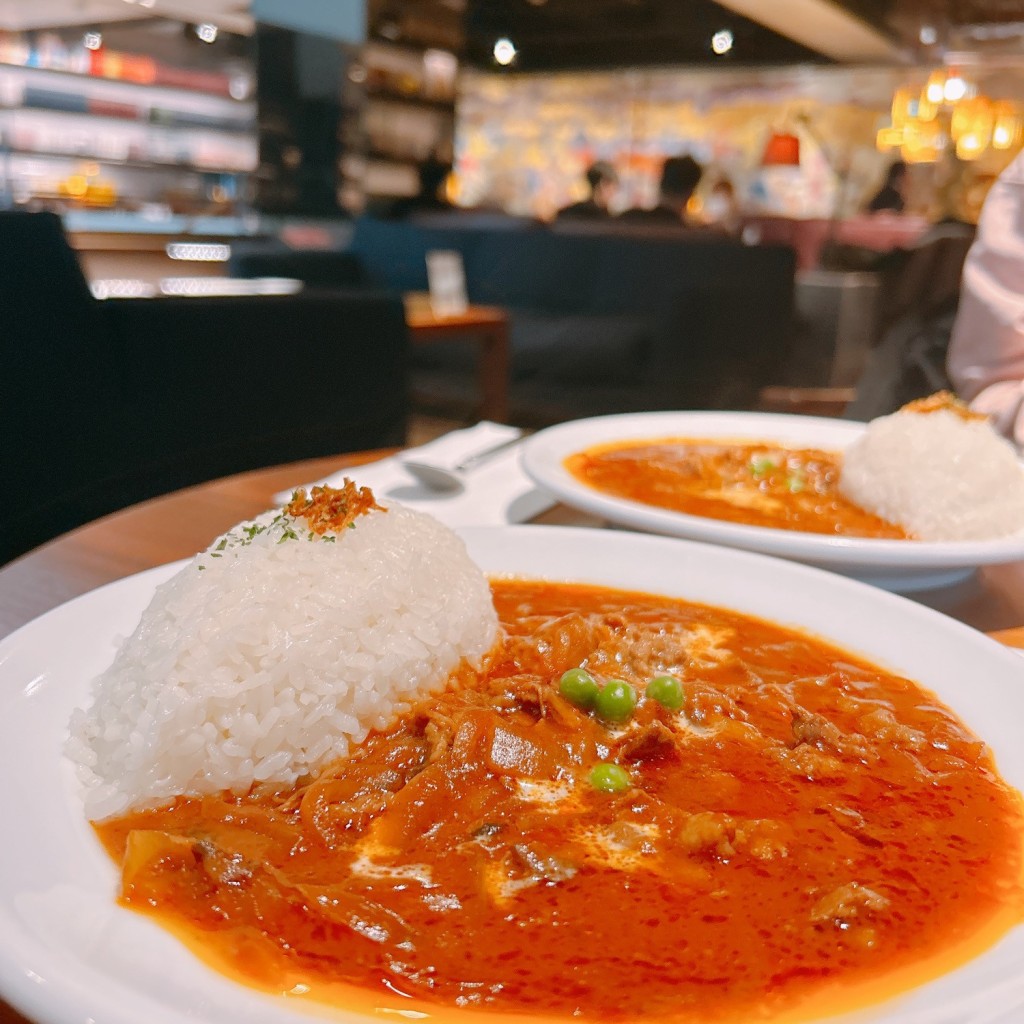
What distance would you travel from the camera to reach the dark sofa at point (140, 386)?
3.54 metres

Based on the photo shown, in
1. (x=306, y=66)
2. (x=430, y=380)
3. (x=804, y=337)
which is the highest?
(x=306, y=66)

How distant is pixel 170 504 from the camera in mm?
2008

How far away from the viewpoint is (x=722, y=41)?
48.1 feet

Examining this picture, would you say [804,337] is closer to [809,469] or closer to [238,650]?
[809,469]

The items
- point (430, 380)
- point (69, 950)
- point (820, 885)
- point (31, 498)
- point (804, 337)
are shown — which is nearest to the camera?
point (69, 950)

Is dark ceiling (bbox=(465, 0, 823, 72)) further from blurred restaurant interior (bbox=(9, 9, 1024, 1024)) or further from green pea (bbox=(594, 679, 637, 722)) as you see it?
green pea (bbox=(594, 679, 637, 722))

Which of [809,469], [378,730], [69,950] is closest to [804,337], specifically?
→ [809,469]

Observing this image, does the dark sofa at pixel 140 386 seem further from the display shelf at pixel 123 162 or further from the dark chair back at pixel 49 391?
the display shelf at pixel 123 162

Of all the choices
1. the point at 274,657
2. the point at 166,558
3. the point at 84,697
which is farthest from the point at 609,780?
the point at 166,558

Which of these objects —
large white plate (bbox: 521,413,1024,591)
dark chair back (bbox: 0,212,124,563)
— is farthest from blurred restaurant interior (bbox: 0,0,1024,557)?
large white plate (bbox: 521,413,1024,591)

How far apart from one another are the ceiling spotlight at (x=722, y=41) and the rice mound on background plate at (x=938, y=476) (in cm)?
1426

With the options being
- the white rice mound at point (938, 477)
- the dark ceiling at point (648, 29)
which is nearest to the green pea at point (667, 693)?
the white rice mound at point (938, 477)

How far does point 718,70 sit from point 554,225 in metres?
6.54

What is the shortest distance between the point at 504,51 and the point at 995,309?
614 inches
